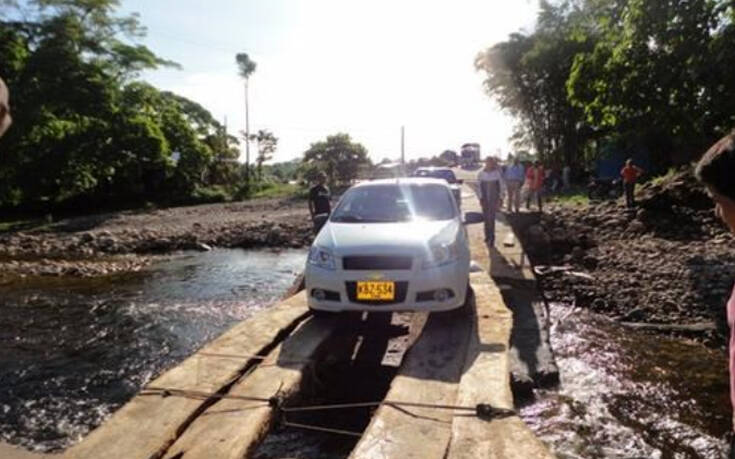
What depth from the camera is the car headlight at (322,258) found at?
6754 millimetres

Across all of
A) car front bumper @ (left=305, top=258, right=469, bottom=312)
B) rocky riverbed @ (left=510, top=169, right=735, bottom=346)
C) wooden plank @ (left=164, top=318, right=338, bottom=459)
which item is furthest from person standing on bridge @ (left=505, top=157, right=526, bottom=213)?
wooden plank @ (left=164, top=318, right=338, bottom=459)

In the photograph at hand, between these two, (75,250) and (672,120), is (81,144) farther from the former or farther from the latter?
(672,120)

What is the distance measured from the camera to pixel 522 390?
22.9ft

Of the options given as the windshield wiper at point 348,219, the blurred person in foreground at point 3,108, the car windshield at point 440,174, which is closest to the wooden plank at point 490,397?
the windshield wiper at point 348,219

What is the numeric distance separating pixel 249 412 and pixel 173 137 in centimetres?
4063

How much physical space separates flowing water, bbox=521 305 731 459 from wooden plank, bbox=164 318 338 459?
8.49 ft

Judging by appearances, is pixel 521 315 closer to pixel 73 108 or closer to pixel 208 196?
pixel 73 108

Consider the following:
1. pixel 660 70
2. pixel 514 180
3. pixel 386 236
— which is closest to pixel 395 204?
pixel 386 236

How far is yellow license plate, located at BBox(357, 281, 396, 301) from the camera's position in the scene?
6531 mm

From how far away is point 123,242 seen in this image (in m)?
21.3

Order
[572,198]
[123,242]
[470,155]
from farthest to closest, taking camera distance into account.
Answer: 1. [470,155]
2. [572,198]
3. [123,242]

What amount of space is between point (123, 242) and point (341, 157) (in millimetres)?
32397

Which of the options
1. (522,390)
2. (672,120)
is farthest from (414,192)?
(672,120)

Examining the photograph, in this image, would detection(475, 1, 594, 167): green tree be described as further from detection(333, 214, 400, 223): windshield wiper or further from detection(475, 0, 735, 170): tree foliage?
detection(333, 214, 400, 223): windshield wiper
